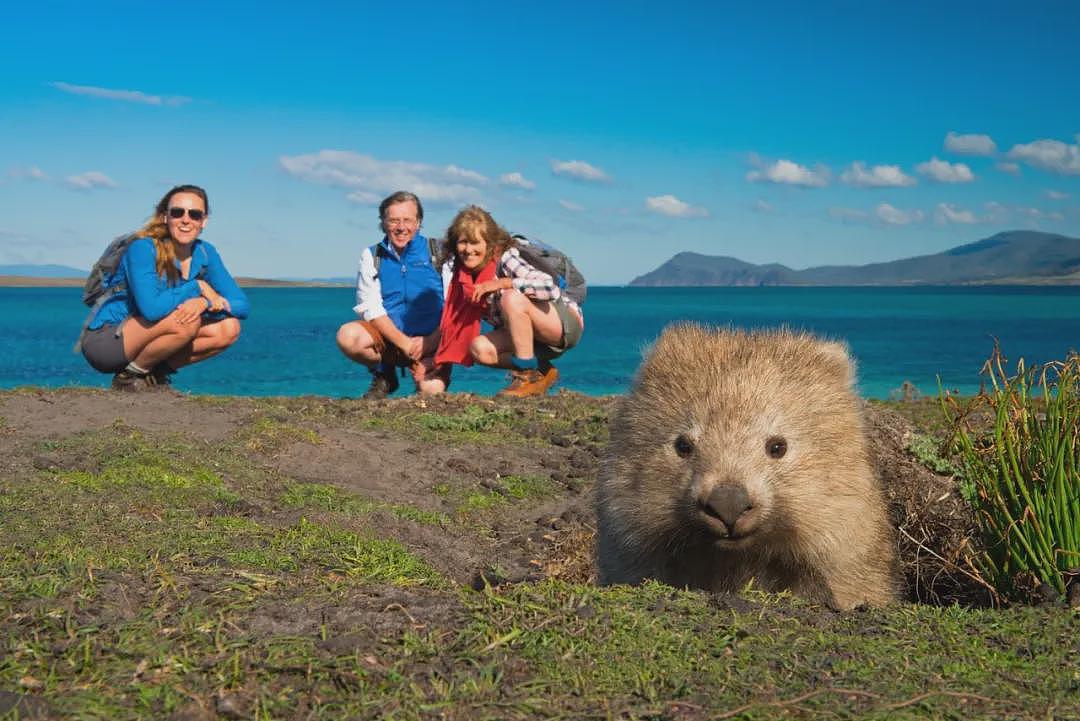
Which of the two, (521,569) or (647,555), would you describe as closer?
(647,555)

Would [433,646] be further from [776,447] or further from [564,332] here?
[564,332]

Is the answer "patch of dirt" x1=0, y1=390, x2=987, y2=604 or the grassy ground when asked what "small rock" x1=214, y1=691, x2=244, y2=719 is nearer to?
the grassy ground

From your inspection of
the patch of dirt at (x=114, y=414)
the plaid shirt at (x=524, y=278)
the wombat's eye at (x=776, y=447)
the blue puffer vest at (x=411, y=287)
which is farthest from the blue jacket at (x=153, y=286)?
the wombat's eye at (x=776, y=447)

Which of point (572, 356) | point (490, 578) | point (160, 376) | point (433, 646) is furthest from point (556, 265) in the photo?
point (572, 356)

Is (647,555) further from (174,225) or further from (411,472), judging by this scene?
(174,225)

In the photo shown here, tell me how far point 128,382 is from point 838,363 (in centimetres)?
906

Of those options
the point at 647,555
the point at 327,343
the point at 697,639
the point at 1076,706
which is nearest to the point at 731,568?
the point at 647,555

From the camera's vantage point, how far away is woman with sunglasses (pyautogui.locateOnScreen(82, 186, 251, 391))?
1102 centimetres

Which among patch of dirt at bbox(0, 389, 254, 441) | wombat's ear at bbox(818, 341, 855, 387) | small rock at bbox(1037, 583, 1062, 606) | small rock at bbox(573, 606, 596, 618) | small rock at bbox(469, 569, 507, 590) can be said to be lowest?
small rock at bbox(469, 569, 507, 590)

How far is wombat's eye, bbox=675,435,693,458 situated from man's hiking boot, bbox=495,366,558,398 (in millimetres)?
7532

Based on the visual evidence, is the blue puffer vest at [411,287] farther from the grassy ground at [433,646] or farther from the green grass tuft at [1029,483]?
the green grass tuft at [1029,483]

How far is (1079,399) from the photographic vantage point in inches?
186

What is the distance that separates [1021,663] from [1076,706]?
362mm

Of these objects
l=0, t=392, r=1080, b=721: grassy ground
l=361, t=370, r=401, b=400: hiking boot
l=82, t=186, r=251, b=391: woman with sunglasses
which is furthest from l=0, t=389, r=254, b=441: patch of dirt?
l=0, t=392, r=1080, b=721: grassy ground
